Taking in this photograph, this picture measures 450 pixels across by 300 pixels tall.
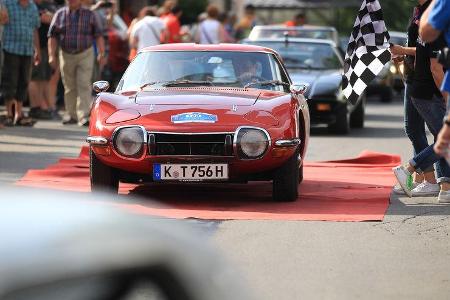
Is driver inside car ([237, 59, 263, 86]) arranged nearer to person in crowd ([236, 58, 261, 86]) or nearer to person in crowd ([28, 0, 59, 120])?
person in crowd ([236, 58, 261, 86])

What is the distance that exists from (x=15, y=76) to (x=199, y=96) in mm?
7855

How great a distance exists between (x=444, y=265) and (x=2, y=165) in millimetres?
6643

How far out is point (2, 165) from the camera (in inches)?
533

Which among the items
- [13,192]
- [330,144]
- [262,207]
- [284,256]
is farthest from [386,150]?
[13,192]

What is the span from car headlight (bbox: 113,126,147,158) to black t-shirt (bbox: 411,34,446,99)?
7.40ft

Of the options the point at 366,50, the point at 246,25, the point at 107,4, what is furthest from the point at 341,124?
the point at 246,25

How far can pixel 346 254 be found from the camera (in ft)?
27.2

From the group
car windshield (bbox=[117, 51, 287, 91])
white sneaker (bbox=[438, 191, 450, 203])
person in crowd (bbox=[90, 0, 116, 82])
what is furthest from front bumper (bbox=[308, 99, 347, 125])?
white sneaker (bbox=[438, 191, 450, 203])

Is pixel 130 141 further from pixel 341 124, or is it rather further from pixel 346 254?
pixel 341 124

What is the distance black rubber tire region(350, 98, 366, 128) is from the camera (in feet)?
68.0

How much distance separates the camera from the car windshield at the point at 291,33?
2216cm

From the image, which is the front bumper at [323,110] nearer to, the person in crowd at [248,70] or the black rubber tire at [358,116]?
the black rubber tire at [358,116]

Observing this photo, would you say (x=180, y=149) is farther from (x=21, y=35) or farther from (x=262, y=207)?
(x=21, y=35)

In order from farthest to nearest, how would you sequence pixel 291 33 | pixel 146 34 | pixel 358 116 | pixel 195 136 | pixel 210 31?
pixel 210 31, pixel 291 33, pixel 146 34, pixel 358 116, pixel 195 136
